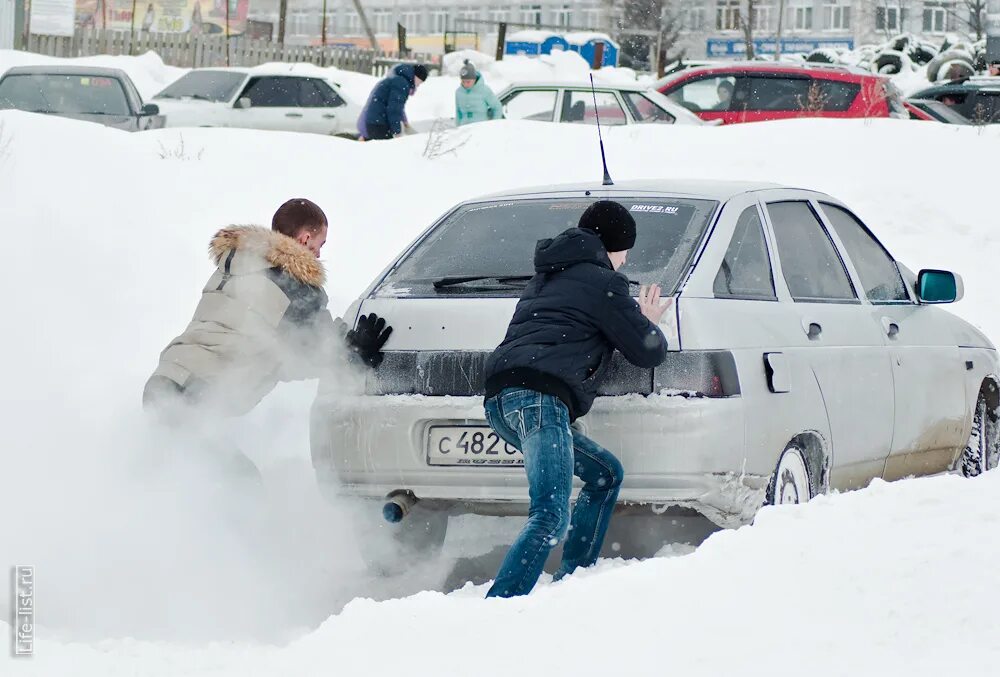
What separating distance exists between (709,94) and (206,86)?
700cm

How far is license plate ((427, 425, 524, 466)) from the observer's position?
524cm

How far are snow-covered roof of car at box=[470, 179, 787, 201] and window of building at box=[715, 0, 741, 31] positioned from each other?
2499 inches

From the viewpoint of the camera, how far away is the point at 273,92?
70.7ft

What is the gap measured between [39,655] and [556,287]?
194cm

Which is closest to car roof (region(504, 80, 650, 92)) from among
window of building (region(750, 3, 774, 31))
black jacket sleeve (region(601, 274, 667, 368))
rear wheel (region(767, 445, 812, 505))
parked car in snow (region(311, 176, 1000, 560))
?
parked car in snow (region(311, 176, 1000, 560))

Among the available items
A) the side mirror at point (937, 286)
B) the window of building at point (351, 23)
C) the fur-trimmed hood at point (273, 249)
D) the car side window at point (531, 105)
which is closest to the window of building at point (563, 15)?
the window of building at point (351, 23)

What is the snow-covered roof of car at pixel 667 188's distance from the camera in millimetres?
5879

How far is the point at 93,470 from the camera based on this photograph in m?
6.74

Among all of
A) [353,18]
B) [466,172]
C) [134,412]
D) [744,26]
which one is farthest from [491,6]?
[134,412]

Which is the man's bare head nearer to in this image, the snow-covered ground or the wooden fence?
the snow-covered ground

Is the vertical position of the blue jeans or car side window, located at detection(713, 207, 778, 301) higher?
car side window, located at detection(713, 207, 778, 301)

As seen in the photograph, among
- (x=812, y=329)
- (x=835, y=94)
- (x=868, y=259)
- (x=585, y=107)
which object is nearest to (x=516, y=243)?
(x=812, y=329)

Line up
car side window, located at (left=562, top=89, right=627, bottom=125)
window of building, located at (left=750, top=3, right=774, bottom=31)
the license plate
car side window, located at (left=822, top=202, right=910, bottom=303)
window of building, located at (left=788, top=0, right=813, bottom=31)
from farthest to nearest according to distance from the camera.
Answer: window of building, located at (left=750, top=3, right=774, bottom=31) < window of building, located at (left=788, top=0, right=813, bottom=31) < car side window, located at (left=562, top=89, right=627, bottom=125) < car side window, located at (left=822, top=202, right=910, bottom=303) < the license plate

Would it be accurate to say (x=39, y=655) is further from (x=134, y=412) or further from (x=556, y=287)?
(x=134, y=412)
